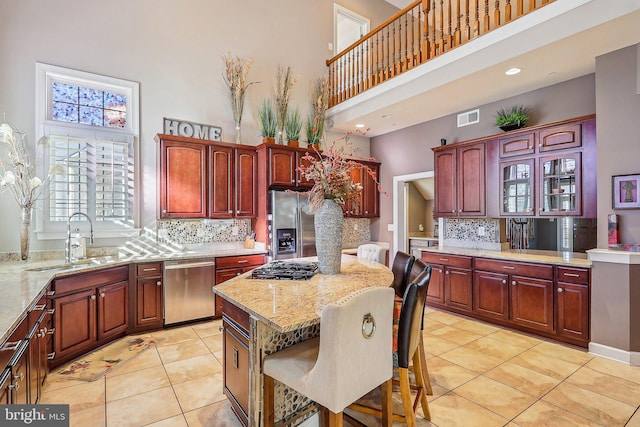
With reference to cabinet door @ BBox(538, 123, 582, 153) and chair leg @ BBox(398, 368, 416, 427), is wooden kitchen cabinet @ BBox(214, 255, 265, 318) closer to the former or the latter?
chair leg @ BBox(398, 368, 416, 427)

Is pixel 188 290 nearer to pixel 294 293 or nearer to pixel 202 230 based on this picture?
pixel 202 230

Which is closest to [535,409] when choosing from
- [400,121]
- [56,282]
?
[56,282]

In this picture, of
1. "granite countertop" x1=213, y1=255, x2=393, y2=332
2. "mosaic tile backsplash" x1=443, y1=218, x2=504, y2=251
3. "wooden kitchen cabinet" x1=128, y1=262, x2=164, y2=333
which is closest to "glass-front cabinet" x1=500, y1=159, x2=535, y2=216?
"mosaic tile backsplash" x1=443, y1=218, x2=504, y2=251

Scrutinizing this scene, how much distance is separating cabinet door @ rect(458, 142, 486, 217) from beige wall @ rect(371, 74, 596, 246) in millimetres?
194

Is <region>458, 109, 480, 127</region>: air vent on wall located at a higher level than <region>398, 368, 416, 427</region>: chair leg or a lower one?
higher

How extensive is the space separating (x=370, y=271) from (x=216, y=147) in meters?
3.09

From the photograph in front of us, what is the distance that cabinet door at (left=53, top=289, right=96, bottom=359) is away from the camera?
9.59 ft

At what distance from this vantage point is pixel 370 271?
264cm

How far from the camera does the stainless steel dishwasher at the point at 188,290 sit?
4.04 m

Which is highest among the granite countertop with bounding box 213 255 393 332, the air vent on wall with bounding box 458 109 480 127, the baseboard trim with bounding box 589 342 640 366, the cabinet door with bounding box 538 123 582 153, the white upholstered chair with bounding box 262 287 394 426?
the air vent on wall with bounding box 458 109 480 127

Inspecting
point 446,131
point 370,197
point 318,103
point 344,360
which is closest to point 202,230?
point 318,103

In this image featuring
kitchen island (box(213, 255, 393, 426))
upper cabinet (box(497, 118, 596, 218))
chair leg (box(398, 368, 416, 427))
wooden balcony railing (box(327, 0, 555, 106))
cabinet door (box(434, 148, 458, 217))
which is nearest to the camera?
kitchen island (box(213, 255, 393, 426))

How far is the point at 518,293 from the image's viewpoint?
3875 millimetres

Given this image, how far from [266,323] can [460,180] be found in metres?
4.14
